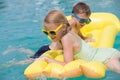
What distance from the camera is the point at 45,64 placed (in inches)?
158

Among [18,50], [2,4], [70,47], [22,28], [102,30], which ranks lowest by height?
[2,4]

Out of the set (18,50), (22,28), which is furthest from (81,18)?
(22,28)

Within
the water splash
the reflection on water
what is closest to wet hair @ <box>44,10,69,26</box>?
the water splash

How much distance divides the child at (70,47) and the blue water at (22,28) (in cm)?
20

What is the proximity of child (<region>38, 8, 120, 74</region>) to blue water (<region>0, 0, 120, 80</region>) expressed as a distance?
0.20 m

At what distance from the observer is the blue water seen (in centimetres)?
503

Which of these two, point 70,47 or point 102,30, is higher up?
point 70,47

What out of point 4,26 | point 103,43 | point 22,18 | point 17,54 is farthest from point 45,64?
point 22,18

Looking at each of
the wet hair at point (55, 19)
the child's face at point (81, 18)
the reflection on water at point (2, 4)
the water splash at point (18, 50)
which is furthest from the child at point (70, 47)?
the reflection on water at point (2, 4)

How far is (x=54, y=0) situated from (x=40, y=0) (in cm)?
58

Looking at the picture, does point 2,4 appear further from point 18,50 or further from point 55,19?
point 55,19

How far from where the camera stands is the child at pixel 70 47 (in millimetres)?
3951

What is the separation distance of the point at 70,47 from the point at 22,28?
3.79 m

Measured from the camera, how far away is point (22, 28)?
763 cm
